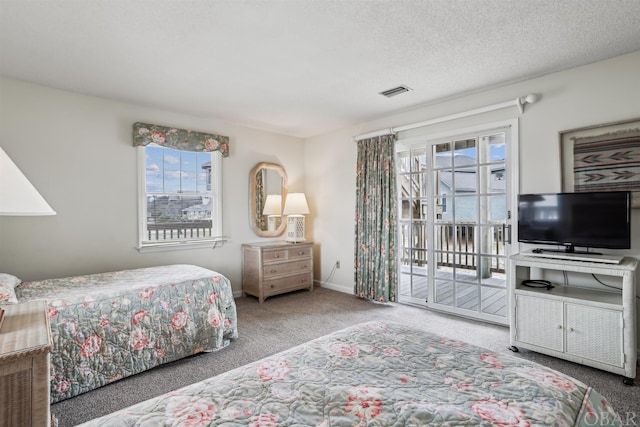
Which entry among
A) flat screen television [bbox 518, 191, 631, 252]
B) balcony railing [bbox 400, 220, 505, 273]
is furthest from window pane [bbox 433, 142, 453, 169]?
flat screen television [bbox 518, 191, 631, 252]

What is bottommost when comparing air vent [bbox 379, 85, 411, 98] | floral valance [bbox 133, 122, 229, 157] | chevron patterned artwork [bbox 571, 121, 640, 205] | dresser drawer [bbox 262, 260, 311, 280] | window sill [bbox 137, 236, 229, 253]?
dresser drawer [bbox 262, 260, 311, 280]

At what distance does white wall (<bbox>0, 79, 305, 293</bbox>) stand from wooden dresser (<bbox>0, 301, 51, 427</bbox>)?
226 cm

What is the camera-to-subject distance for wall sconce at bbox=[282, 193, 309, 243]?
470cm

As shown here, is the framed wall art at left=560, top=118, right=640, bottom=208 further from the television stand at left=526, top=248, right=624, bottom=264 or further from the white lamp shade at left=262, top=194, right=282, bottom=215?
the white lamp shade at left=262, top=194, right=282, bottom=215

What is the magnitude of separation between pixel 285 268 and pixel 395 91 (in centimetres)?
268

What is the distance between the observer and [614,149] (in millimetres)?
2584

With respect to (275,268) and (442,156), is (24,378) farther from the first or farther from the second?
(442,156)

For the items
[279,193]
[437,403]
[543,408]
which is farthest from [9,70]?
[543,408]

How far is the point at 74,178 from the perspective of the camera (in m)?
3.24

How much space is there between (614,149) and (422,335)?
244cm

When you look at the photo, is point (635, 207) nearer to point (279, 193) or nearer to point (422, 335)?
point (422, 335)

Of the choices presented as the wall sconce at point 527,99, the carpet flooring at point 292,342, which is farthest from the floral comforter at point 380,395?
the wall sconce at point 527,99

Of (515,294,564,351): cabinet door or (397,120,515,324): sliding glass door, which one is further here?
(397,120,515,324): sliding glass door

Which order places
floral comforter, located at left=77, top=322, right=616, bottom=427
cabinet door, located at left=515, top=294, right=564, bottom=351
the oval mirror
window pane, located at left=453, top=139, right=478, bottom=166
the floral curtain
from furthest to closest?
1. the oval mirror
2. the floral curtain
3. window pane, located at left=453, top=139, right=478, bottom=166
4. cabinet door, located at left=515, top=294, right=564, bottom=351
5. floral comforter, located at left=77, top=322, right=616, bottom=427
